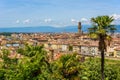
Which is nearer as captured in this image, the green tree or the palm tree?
the green tree

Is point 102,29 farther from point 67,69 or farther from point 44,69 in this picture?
Result: point 44,69

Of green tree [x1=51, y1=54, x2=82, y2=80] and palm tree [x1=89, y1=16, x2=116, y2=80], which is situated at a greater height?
palm tree [x1=89, y1=16, x2=116, y2=80]

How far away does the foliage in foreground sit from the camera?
3005cm

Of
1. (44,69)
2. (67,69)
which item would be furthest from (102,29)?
(44,69)

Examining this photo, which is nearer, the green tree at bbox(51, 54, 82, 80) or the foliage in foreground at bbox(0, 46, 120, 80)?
the green tree at bbox(51, 54, 82, 80)

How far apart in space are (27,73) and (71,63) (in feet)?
17.6

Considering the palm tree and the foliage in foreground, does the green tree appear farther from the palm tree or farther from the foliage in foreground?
the palm tree

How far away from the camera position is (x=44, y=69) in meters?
36.4

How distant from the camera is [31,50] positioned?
38.7 meters

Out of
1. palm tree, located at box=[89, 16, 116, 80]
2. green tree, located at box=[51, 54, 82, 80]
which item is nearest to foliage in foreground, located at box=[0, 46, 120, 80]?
green tree, located at box=[51, 54, 82, 80]

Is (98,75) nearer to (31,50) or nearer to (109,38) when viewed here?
(31,50)

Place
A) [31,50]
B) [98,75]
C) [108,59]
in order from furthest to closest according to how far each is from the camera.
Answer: [108,59] → [98,75] → [31,50]

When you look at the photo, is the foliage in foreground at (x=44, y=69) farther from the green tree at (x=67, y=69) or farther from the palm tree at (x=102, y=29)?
the palm tree at (x=102, y=29)

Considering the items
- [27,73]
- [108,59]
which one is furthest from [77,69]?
[108,59]
